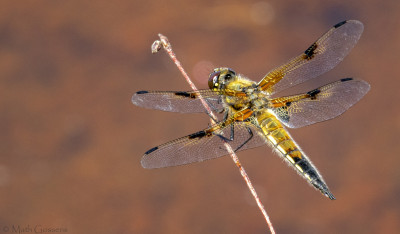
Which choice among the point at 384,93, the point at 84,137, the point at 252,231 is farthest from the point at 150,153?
the point at 384,93

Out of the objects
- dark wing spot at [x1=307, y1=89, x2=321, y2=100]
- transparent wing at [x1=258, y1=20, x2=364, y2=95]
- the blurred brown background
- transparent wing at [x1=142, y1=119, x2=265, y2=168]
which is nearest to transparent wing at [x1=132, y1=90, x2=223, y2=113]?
transparent wing at [x1=142, y1=119, x2=265, y2=168]

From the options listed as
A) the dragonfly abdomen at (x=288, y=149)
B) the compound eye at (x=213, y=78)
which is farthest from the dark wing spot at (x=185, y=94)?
the dragonfly abdomen at (x=288, y=149)

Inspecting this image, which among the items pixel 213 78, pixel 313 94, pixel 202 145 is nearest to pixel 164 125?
pixel 213 78

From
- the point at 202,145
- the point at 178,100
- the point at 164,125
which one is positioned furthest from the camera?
the point at 164,125

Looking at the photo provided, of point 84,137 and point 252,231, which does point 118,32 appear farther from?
point 252,231

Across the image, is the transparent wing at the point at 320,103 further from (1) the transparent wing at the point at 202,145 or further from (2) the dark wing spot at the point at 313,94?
(1) the transparent wing at the point at 202,145

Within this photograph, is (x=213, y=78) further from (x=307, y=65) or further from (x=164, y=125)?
(x=164, y=125)
